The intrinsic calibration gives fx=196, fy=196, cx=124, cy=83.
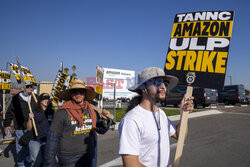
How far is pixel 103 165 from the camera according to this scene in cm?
470

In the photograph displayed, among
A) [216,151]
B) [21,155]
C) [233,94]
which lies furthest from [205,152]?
[233,94]

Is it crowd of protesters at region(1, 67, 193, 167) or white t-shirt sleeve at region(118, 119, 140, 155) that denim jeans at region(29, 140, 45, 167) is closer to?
crowd of protesters at region(1, 67, 193, 167)

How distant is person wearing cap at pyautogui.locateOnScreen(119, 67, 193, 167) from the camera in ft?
5.18

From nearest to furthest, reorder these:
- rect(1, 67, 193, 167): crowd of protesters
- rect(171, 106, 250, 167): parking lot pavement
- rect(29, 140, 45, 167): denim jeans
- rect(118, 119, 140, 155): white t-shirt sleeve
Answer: rect(118, 119, 140, 155): white t-shirt sleeve, rect(1, 67, 193, 167): crowd of protesters, rect(29, 140, 45, 167): denim jeans, rect(171, 106, 250, 167): parking lot pavement

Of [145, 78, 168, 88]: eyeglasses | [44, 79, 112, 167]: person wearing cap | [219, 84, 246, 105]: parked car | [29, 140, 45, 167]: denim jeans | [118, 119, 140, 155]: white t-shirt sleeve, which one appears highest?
[145, 78, 168, 88]: eyeglasses

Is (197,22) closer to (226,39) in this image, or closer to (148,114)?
(226,39)

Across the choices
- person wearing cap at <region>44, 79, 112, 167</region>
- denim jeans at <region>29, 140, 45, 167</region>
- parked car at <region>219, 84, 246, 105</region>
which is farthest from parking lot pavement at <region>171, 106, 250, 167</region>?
parked car at <region>219, 84, 246, 105</region>

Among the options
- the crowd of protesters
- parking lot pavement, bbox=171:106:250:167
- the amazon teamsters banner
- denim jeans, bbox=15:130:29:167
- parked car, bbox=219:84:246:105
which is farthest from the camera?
parked car, bbox=219:84:246:105

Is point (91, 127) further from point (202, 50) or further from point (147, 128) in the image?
point (202, 50)

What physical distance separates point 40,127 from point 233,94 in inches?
1081

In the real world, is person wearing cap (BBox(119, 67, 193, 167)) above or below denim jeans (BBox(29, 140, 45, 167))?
above

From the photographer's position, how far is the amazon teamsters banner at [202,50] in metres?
2.41

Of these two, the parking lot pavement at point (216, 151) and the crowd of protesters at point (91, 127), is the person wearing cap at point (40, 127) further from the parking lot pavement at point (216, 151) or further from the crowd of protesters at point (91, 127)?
the parking lot pavement at point (216, 151)

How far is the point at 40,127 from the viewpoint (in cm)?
368
